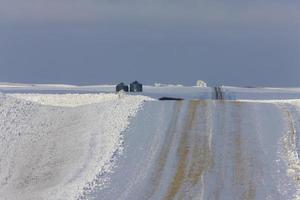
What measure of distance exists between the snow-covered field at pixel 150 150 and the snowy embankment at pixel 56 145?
0.04 meters

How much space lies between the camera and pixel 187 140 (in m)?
25.5

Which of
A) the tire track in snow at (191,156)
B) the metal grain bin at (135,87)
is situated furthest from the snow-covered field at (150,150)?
the metal grain bin at (135,87)

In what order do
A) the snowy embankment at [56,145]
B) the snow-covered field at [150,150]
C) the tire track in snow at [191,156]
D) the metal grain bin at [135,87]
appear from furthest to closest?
the metal grain bin at [135,87]
the snowy embankment at [56,145]
the snow-covered field at [150,150]
the tire track in snow at [191,156]

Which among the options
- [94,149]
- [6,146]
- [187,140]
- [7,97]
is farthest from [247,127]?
[7,97]

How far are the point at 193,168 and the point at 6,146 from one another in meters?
8.41

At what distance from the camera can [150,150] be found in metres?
24.2

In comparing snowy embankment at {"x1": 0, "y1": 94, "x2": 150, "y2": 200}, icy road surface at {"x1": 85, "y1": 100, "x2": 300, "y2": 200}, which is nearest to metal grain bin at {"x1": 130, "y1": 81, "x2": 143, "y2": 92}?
snowy embankment at {"x1": 0, "y1": 94, "x2": 150, "y2": 200}

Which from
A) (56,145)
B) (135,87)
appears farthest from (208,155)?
(135,87)

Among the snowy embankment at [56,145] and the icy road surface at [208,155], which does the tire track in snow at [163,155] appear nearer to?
the icy road surface at [208,155]

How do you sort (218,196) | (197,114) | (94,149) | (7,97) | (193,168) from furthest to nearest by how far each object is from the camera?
1. (7,97)
2. (197,114)
3. (94,149)
4. (193,168)
5. (218,196)

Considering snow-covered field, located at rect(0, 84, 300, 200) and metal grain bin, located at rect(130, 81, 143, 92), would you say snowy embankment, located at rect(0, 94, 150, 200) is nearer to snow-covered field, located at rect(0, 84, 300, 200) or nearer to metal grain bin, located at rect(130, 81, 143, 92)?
snow-covered field, located at rect(0, 84, 300, 200)

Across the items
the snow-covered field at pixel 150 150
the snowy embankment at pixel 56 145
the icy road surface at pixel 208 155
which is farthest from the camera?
the snowy embankment at pixel 56 145

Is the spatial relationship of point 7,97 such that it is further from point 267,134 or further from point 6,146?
point 267,134

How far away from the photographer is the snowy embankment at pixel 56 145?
21.7 meters
